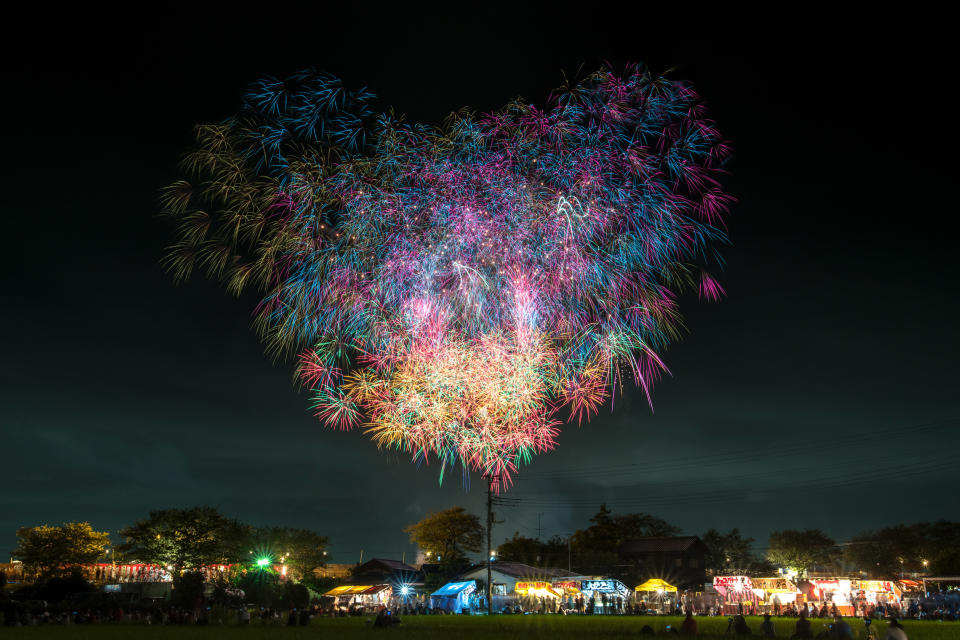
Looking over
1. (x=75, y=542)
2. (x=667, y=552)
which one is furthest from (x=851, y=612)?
(x=75, y=542)

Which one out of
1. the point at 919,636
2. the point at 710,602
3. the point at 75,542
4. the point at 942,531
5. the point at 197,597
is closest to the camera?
the point at 919,636

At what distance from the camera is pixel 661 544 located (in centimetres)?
7956

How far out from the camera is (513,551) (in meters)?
91.8

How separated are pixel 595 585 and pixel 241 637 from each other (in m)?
37.6

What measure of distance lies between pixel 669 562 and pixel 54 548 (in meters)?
64.8

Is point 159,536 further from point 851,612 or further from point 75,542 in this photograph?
point 851,612

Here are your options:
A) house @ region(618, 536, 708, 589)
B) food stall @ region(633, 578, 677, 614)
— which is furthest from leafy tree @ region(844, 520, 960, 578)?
food stall @ region(633, 578, 677, 614)

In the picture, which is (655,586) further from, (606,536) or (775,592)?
(606,536)

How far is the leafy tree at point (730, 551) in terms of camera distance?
89250 millimetres

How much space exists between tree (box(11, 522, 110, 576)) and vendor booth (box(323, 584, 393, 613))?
2661 centimetres

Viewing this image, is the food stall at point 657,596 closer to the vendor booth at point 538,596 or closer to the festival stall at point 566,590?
the festival stall at point 566,590

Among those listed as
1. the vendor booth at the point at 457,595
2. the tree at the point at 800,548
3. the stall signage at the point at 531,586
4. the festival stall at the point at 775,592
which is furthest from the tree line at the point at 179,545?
the tree at the point at 800,548

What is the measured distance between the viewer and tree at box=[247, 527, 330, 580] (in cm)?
7538

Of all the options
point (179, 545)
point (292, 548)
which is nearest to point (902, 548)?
point (292, 548)
